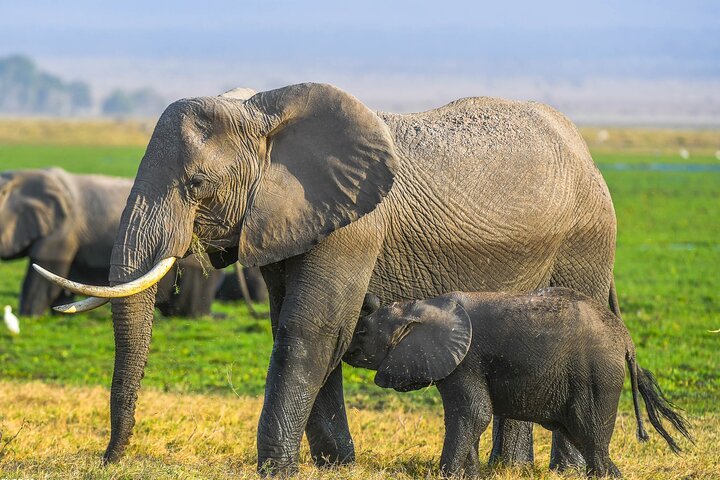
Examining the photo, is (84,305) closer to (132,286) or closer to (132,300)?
(132,300)

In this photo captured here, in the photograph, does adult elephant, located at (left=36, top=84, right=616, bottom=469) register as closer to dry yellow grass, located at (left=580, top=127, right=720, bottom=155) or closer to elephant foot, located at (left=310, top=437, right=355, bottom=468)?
elephant foot, located at (left=310, top=437, right=355, bottom=468)

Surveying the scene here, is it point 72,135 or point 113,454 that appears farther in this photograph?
point 72,135

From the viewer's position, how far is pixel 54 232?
18938mm

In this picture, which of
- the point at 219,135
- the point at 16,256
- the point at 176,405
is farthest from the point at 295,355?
the point at 16,256

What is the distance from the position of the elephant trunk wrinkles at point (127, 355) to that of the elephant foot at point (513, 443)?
2.57 m

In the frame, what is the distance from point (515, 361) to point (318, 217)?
1451 mm

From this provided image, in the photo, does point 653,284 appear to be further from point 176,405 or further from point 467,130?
point 467,130

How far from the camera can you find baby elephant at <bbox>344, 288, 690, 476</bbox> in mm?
7789

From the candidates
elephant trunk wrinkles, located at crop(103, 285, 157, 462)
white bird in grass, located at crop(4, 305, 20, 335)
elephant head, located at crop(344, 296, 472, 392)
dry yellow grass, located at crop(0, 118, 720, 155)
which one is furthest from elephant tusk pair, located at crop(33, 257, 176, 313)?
dry yellow grass, located at crop(0, 118, 720, 155)

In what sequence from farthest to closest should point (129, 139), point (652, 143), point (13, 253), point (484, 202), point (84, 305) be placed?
point (129, 139) < point (652, 143) < point (13, 253) < point (484, 202) < point (84, 305)

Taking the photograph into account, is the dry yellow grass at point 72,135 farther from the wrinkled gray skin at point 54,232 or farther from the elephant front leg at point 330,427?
the elephant front leg at point 330,427

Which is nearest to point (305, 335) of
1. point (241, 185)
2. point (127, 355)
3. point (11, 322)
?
point (241, 185)

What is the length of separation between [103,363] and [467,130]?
7.63 metres

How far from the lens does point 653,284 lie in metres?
21.2
